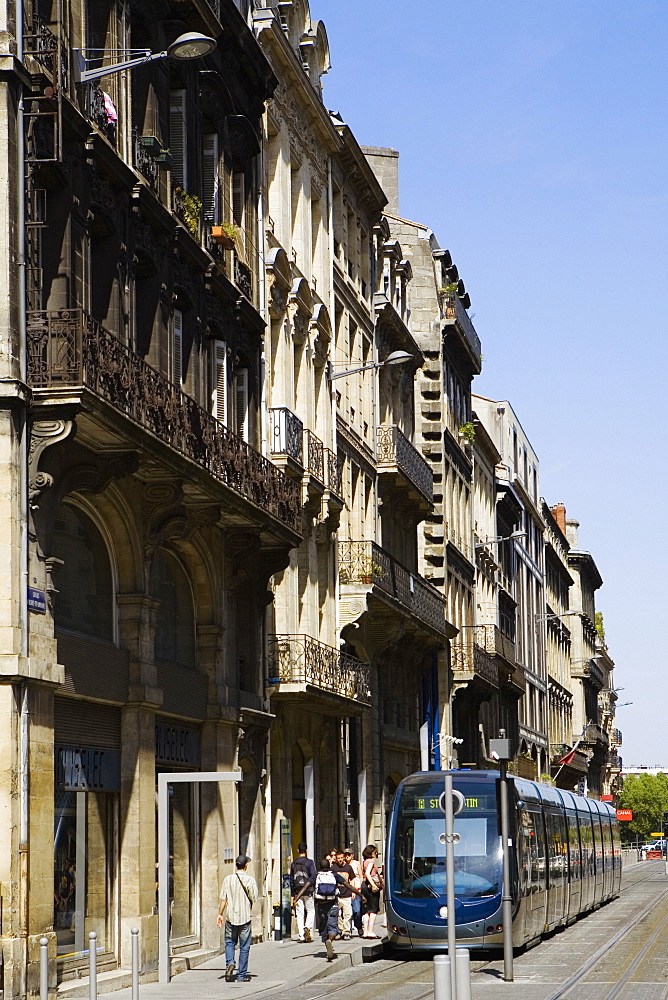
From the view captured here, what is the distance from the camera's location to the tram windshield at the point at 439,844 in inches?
1033

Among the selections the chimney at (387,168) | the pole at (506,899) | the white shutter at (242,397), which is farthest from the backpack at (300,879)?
the chimney at (387,168)

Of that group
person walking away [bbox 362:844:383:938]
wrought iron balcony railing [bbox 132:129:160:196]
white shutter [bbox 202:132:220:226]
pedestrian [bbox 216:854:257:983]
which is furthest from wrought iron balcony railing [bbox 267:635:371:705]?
wrought iron balcony railing [bbox 132:129:160:196]

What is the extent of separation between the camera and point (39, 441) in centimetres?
1978

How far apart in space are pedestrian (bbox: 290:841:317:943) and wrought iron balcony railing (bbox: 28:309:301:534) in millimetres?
6177

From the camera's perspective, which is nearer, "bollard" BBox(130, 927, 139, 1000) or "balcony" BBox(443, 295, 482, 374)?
"bollard" BBox(130, 927, 139, 1000)

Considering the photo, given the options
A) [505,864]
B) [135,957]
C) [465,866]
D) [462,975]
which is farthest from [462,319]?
[462,975]

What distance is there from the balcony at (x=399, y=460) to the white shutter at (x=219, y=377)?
1557 cm

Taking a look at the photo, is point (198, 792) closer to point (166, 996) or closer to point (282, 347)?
point (166, 996)

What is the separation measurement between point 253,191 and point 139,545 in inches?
398

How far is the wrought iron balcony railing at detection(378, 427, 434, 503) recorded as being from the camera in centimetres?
4412

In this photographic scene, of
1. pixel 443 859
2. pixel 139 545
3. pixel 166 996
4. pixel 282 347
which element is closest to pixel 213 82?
pixel 282 347

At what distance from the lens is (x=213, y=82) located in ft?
93.6

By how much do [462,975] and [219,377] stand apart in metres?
15.7

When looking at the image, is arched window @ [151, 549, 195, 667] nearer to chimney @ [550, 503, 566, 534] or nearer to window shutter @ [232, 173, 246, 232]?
window shutter @ [232, 173, 246, 232]
